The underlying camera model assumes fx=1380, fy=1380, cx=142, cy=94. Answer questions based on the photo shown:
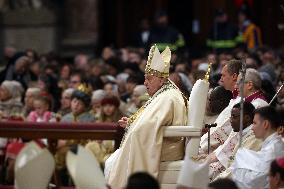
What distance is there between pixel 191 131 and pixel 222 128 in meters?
0.89

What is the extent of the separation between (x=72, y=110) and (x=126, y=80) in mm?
2452

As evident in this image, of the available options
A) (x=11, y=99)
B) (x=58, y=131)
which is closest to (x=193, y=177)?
(x=58, y=131)

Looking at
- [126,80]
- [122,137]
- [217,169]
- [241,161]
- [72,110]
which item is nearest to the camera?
[241,161]

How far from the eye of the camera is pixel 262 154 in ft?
40.3

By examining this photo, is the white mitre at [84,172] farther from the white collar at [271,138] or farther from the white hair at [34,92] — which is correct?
the white hair at [34,92]

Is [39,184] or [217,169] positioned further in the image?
[217,169]

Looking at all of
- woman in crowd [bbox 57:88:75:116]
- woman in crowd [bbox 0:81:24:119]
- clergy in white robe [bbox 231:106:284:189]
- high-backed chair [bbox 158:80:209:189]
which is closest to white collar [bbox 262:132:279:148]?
clergy in white robe [bbox 231:106:284:189]

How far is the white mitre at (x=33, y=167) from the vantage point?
439 inches

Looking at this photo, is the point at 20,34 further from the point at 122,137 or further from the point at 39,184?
the point at 39,184

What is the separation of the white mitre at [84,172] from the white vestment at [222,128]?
10.1 ft

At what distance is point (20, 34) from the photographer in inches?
1153

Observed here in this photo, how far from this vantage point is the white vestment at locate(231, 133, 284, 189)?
40.1 ft

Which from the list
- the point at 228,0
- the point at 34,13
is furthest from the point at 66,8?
the point at 228,0

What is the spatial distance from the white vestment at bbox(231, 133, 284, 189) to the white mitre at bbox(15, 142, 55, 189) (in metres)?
1.83
